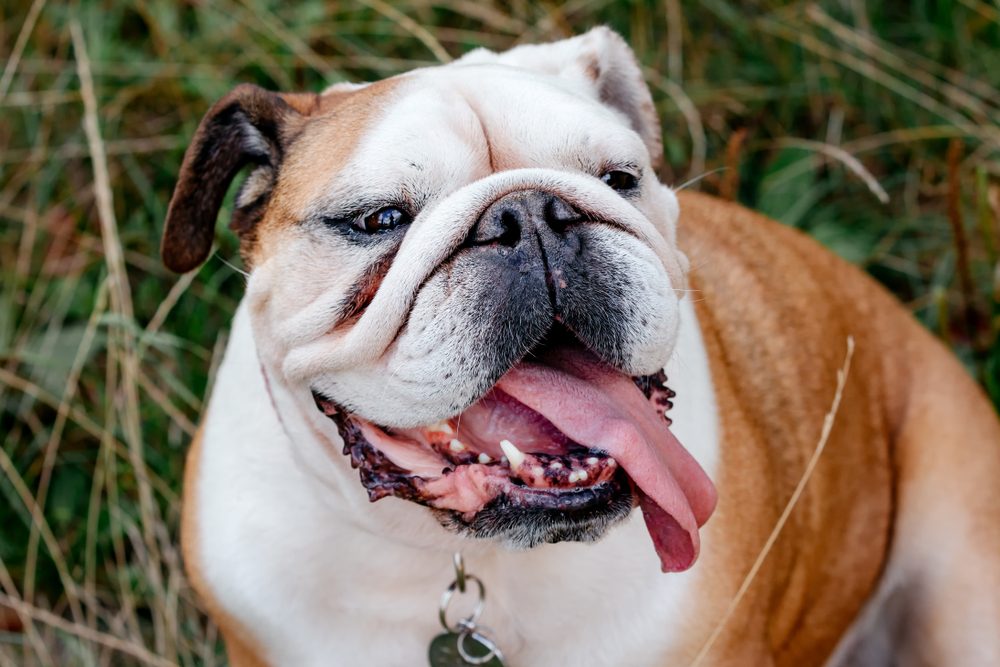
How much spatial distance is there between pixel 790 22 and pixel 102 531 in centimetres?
310

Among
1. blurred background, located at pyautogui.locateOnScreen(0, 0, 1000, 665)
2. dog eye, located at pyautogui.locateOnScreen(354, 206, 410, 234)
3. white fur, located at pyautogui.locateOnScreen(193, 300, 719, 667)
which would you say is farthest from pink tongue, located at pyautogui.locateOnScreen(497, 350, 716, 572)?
blurred background, located at pyautogui.locateOnScreen(0, 0, 1000, 665)

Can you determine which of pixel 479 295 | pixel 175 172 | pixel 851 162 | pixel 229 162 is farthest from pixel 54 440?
pixel 851 162

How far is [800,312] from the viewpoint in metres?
3.30

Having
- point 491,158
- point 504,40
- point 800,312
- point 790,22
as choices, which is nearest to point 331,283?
point 491,158

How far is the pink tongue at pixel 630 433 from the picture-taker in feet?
7.07

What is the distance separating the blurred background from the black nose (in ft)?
5.54

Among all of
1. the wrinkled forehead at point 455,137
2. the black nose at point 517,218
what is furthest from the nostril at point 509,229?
the wrinkled forehead at point 455,137

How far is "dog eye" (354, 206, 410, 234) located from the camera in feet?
7.59

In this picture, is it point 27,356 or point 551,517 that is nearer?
point 551,517

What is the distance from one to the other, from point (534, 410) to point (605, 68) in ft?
3.24

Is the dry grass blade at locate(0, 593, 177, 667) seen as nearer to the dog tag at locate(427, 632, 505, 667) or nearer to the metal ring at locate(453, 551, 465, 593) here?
the dog tag at locate(427, 632, 505, 667)

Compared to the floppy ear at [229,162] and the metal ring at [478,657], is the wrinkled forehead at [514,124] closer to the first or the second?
the floppy ear at [229,162]

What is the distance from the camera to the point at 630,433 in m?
2.16

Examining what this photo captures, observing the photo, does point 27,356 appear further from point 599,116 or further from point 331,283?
point 599,116
